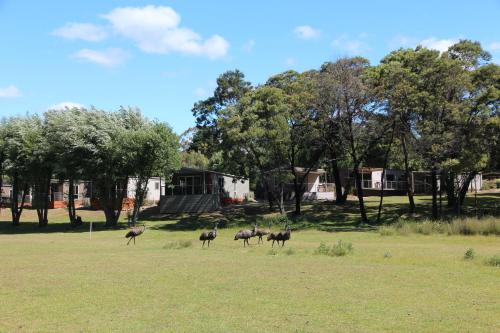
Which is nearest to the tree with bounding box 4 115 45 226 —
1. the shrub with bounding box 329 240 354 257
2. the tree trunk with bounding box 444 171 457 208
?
the shrub with bounding box 329 240 354 257

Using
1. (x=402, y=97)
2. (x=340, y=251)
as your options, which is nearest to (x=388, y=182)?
(x=402, y=97)

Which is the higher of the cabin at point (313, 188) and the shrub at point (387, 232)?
the cabin at point (313, 188)

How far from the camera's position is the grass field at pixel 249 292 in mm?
9102

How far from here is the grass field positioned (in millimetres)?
9102

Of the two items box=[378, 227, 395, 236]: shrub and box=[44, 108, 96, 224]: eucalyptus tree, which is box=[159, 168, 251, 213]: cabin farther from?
box=[378, 227, 395, 236]: shrub

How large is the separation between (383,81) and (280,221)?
12735mm

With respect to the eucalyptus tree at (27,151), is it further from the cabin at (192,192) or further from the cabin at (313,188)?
the cabin at (313,188)

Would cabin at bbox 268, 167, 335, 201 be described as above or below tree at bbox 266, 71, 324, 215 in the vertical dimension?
below

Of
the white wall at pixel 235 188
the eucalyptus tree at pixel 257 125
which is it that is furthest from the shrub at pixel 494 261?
the white wall at pixel 235 188

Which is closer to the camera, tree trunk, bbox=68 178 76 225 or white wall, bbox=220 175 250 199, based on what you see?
tree trunk, bbox=68 178 76 225

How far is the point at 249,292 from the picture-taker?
11789 millimetres

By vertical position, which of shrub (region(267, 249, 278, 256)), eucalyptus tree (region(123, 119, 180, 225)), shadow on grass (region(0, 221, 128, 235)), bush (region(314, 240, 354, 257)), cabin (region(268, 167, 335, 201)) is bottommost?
shadow on grass (region(0, 221, 128, 235))

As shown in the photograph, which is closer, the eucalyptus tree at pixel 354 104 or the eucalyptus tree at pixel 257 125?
the eucalyptus tree at pixel 354 104

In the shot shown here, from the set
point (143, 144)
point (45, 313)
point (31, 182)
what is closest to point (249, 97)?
point (143, 144)
